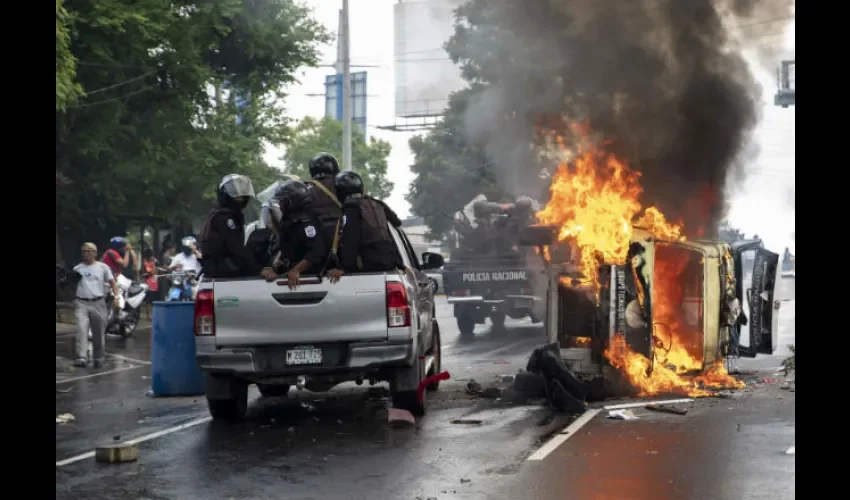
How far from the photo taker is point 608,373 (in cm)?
1166

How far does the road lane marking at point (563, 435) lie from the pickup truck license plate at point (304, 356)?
2234mm

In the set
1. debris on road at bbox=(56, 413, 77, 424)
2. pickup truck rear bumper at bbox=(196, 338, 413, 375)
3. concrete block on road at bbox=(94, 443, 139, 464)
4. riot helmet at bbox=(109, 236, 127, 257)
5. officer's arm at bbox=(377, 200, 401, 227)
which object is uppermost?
officer's arm at bbox=(377, 200, 401, 227)

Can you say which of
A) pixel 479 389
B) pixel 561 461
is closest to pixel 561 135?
pixel 479 389

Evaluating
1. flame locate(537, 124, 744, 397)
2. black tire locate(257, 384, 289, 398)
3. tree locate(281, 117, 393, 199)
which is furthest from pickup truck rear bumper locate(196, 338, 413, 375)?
tree locate(281, 117, 393, 199)

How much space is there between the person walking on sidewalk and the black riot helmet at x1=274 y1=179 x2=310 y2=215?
6879 mm

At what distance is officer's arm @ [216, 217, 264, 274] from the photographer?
35.6ft

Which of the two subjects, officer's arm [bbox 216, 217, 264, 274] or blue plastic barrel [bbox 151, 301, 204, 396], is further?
blue plastic barrel [bbox 151, 301, 204, 396]

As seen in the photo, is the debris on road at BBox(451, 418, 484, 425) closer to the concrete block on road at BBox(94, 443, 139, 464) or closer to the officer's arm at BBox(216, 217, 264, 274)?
the officer's arm at BBox(216, 217, 264, 274)

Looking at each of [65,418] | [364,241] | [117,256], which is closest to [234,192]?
[364,241]

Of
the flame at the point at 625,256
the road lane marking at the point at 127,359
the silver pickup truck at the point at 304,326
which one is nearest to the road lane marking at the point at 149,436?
the silver pickup truck at the point at 304,326

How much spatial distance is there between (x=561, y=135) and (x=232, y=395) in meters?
8.35

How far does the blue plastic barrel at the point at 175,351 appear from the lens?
12.4m

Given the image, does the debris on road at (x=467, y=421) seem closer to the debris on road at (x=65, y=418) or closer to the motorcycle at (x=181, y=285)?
the debris on road at (x=65, y=418)
